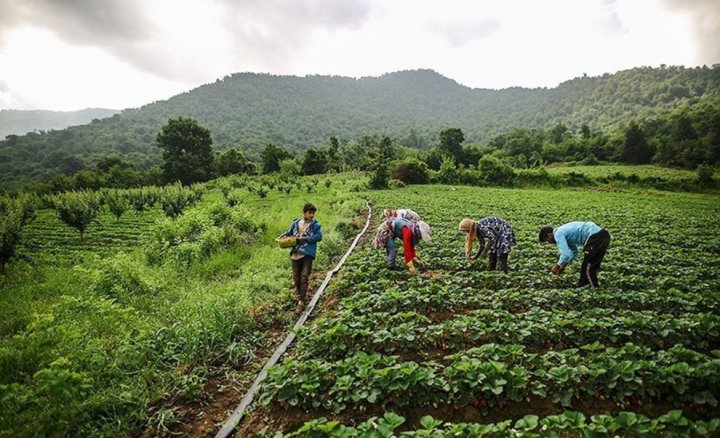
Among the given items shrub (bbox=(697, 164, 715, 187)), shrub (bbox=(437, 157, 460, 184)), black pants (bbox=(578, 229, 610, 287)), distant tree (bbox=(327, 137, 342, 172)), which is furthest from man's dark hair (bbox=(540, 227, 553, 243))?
distant tree (bbox=(327, 137, 342, 172))

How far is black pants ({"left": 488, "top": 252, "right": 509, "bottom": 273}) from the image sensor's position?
8367 millimetres

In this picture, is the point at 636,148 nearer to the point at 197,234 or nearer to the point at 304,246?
the point at 197,234

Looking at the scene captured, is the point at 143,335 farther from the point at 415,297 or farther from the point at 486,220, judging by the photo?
the point at 486,220

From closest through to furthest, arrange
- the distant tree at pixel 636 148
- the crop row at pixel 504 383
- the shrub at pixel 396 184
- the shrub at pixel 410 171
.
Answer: the crop row at pixel 504 383, the shrub at pixel 396 184, the shrub at pixel 410 171, the distant tree at pixel 636 148

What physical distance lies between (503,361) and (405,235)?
380cm

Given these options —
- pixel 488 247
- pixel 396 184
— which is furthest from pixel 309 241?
pixel 396 184

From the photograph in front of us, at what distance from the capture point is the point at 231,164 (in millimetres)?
60219

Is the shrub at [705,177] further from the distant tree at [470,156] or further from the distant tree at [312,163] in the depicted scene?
Result: the distant tree at [312,163]

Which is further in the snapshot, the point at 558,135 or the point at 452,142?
the point at 558,135

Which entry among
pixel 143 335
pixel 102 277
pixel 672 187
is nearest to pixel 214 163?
pixel 102 277

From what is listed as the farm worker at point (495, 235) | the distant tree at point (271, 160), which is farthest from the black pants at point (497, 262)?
the distant tree at point (271, 160)

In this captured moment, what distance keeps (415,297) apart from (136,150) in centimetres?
9795

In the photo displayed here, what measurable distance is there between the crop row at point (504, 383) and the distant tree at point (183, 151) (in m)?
56.0

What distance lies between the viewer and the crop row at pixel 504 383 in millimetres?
3826
